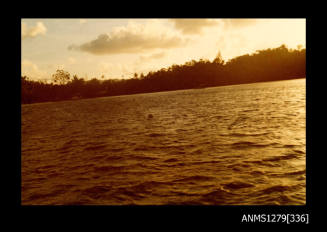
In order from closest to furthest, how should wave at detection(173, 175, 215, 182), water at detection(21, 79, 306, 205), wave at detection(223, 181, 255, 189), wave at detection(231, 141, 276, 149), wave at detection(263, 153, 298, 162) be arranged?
water at detection(21, 79, 306, 205)
wave at detection(223, 181, 255, 189)
wave at detection(173, 175, 215, 182)
wave at detection(263, 153, 298, 162)
wave at detection(231, 141, 276, 149)

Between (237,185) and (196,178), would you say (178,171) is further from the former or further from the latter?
(237,185)

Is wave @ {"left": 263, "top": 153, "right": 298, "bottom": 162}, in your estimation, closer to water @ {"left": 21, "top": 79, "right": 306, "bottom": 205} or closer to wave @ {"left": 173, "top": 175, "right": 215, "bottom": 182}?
water @ {"left": 21, "top": 79, "right": 306, "bottom": 205}

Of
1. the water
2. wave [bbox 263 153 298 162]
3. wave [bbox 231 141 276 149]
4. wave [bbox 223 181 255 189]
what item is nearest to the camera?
the water

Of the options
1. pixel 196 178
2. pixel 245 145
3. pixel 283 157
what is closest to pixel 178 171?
pixel 196 178

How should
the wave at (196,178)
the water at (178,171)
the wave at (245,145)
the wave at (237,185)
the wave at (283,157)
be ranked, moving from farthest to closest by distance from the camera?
the wave at (245,145) < the wave at (283,157) < the wave at (196,178) < the wave at (237,185) < the water at (178,171)

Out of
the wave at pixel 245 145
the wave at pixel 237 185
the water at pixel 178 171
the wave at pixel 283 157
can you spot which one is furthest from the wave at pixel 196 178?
the wave at pixel 245 145

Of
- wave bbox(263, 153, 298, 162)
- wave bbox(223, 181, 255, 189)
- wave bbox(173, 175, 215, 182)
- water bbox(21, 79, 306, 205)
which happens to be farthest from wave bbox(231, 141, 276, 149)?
wave bbox(223, 181, 255, 189)

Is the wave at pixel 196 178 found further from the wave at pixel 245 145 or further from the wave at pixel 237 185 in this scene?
the wave at pixel 245 145

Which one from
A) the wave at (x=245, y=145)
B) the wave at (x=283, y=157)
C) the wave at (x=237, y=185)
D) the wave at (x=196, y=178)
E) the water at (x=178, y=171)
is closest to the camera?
the water at (x=178, y=171)

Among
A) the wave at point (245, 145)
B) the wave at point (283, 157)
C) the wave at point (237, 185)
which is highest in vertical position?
the wave at point (245, 145)
